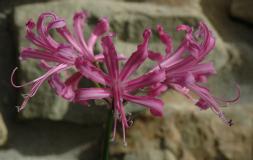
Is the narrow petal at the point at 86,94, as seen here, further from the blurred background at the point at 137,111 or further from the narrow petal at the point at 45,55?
the blurred background at the point at 137,111

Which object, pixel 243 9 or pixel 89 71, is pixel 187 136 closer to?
pixel 243 9

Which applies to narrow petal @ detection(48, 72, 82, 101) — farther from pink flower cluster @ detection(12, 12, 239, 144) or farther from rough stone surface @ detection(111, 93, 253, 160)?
rough stone surface @ detection(111, 93, 253, 160)

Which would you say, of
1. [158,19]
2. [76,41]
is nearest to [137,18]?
[158,19]

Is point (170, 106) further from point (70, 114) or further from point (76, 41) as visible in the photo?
point (76, 41)


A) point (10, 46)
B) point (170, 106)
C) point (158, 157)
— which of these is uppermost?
point (10, 46)

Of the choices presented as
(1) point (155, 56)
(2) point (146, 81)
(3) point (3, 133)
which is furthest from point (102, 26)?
(3) point (3, 133)

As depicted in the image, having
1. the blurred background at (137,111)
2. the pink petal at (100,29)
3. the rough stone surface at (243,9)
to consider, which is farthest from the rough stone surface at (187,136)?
the pink petal at (100,29)
